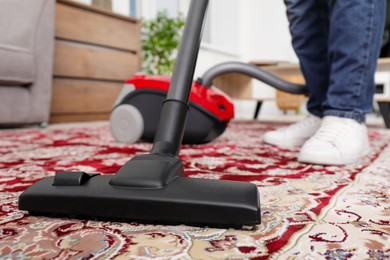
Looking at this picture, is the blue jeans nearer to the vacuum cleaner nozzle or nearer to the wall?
the vacuum cleaner nozzle

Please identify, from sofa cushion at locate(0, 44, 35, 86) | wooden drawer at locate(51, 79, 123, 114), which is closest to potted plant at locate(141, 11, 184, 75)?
wooden drawer at locate(51, 79, 123, 114)

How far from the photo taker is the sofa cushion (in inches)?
81.2

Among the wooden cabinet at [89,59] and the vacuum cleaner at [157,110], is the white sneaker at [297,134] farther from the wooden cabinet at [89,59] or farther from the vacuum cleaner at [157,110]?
the wooden cabinet at [89,59]

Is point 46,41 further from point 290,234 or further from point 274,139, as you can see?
point 290,234

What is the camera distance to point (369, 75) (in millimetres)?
1043

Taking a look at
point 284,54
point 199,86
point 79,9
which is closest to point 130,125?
point 199,86

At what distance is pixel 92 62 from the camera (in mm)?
3023

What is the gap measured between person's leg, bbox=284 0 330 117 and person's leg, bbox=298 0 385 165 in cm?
21

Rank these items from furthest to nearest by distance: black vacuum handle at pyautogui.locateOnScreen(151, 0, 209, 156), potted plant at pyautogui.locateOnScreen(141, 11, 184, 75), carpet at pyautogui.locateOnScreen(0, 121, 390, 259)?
potted plant at pyautogui.locateOnScreen(141, 11, 184, 75) < black vacuum handle at pyautogui.locateOnScreen(151, 0, 209, 156) < carpet at pyautogui.locateOnScreen(0, 121, 390, 259)

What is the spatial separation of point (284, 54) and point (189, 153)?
425 centimetres

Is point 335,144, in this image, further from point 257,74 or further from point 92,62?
point 92,62

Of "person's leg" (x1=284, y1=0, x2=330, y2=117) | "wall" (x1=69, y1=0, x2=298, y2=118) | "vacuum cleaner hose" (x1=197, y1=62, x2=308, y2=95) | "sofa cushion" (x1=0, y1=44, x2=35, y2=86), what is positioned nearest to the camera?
"person's leg" (x1=284, y1=0, x2=330, y2=117)

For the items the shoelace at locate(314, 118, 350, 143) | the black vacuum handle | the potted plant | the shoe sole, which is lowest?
the shoe sole

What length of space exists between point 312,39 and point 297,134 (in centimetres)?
33
